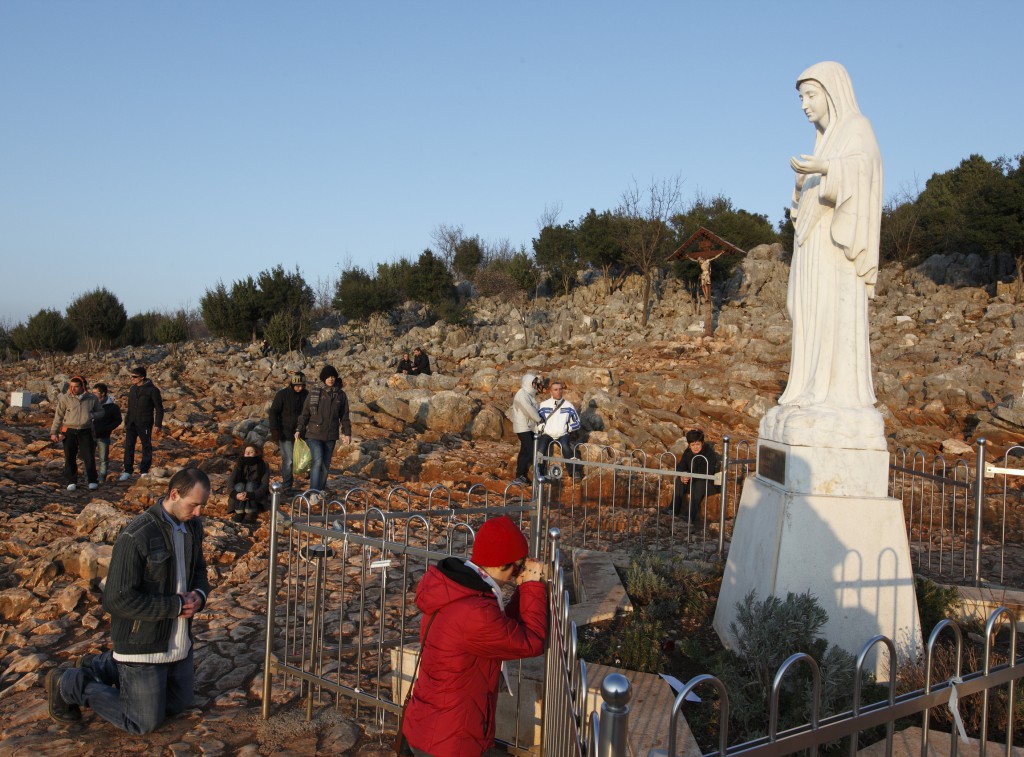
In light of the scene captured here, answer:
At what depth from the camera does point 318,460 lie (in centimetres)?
961

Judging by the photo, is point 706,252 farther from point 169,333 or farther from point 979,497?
point 979,497

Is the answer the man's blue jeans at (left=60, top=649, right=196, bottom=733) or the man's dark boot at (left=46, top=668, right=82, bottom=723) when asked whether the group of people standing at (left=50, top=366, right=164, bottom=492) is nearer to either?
the man's dark boot at (left=46, top=668, right=82, bottom=723)

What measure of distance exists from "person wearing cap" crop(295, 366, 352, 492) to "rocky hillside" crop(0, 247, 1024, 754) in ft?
3.90

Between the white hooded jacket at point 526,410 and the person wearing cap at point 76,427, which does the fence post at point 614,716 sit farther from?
the person wearing cap at point 76,427

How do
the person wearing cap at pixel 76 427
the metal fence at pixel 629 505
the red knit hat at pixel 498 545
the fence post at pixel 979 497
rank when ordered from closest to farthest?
the red knit hat at pixel 498 545 < the fence post at pixel 979 497 < the metal fence at pixel 629 505 < the person wearing cap at pixel 76 427

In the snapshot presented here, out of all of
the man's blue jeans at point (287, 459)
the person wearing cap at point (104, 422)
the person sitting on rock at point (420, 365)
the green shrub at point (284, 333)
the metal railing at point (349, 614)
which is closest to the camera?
the metal railing at point (349, 614)

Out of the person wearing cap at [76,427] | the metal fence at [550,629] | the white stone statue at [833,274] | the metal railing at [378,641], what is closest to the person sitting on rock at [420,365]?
the metal fence at [550,629]

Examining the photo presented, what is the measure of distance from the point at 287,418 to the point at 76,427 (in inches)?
107

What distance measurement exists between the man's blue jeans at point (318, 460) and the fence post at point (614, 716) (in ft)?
27.4

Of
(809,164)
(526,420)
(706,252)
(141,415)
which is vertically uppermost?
(706,252)

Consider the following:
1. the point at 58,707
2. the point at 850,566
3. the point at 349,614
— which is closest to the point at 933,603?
the point at 850,566

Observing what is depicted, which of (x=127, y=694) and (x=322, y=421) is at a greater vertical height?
(x=322, y=421)

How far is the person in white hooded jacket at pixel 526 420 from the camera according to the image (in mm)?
10555

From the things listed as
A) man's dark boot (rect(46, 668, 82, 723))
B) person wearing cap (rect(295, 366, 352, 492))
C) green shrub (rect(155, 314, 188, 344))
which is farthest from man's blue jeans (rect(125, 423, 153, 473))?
green shrub (rect(155, 314, 188, 344))
